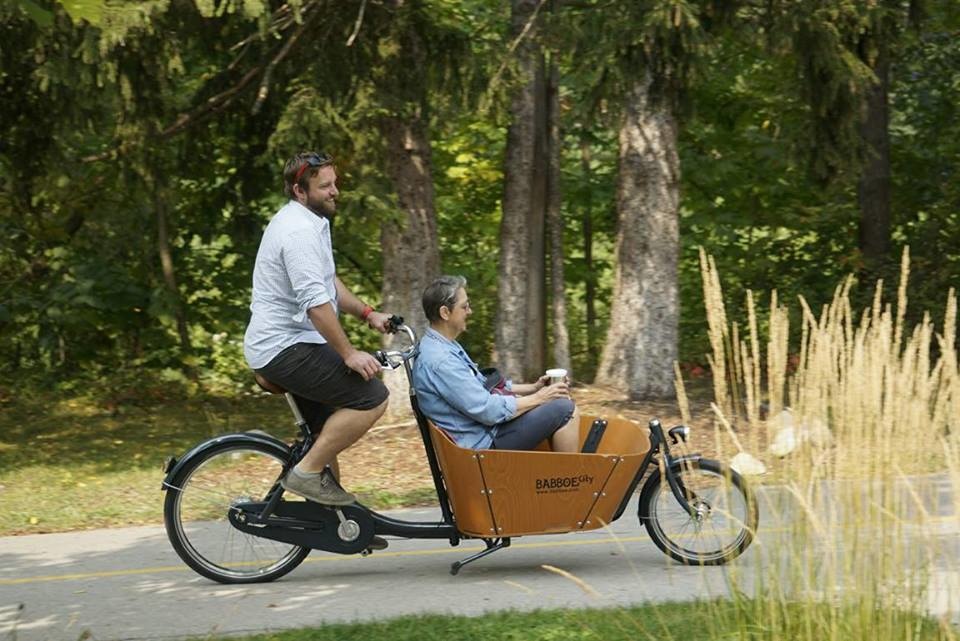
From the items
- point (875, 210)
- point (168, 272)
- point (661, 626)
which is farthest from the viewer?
point (875, 210)

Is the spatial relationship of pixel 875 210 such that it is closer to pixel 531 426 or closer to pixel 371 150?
pixel 371 150

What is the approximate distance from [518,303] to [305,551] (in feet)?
20.9

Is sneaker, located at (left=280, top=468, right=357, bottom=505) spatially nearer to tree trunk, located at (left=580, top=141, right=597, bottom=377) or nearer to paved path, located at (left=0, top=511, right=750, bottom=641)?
paved path, located at (left=0, top=511, right=750, bottom=641)

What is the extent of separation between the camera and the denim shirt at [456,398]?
662 cm

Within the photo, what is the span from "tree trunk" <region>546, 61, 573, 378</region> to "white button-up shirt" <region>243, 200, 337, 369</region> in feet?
25.8

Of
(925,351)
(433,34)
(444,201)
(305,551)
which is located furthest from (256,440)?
(444,201)

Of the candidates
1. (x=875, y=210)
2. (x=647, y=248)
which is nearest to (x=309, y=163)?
(x=647, y=248)

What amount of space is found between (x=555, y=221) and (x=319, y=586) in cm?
832

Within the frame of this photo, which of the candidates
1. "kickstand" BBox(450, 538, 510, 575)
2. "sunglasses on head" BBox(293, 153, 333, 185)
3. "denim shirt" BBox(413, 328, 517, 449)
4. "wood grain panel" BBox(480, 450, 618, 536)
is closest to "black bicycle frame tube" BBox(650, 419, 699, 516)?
"wood grain panel" BBox(480, 450, 618, 536)

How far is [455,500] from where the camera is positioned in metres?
6.70

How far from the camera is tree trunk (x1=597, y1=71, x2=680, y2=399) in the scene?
12.7m

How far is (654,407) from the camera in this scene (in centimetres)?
1246

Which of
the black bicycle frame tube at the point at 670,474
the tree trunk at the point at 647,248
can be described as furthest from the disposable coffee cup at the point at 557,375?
the tree trunk at the point at 647,248

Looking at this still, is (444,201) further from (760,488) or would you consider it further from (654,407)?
(760,488)
